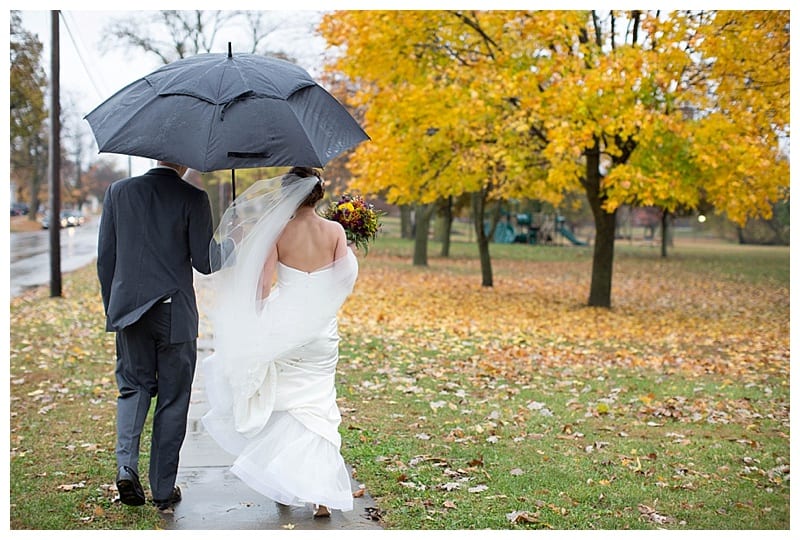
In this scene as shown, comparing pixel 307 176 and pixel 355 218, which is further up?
pixel 307 176

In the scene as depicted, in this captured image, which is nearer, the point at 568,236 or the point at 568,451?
the point at 568,451

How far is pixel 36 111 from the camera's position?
3953 cm

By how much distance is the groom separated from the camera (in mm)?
4656

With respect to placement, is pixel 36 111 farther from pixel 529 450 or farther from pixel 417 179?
pixel 529 450

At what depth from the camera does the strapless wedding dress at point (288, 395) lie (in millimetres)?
4766

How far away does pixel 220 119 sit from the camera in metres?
4.47

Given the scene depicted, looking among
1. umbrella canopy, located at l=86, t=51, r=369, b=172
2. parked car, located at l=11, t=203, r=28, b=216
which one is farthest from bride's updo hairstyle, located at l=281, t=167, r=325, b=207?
parked car, located at l=11, t=203, r=28, b=216

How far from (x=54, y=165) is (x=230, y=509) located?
14.8m

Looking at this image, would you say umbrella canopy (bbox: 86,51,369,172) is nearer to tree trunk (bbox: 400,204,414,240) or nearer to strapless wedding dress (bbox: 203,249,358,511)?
strapless wedding dress (bbox: 203,249,358,511)

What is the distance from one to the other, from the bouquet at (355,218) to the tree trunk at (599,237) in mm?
11594

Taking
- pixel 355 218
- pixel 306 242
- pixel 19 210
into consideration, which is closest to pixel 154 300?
Answer: pixel 306 242

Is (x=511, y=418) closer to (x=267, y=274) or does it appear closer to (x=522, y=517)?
(x=522, y=517)

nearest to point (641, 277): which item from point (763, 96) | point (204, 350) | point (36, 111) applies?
point (763, 96)

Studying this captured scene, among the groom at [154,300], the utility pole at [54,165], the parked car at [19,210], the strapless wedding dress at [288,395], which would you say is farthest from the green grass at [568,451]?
the parked car at [19,210]
